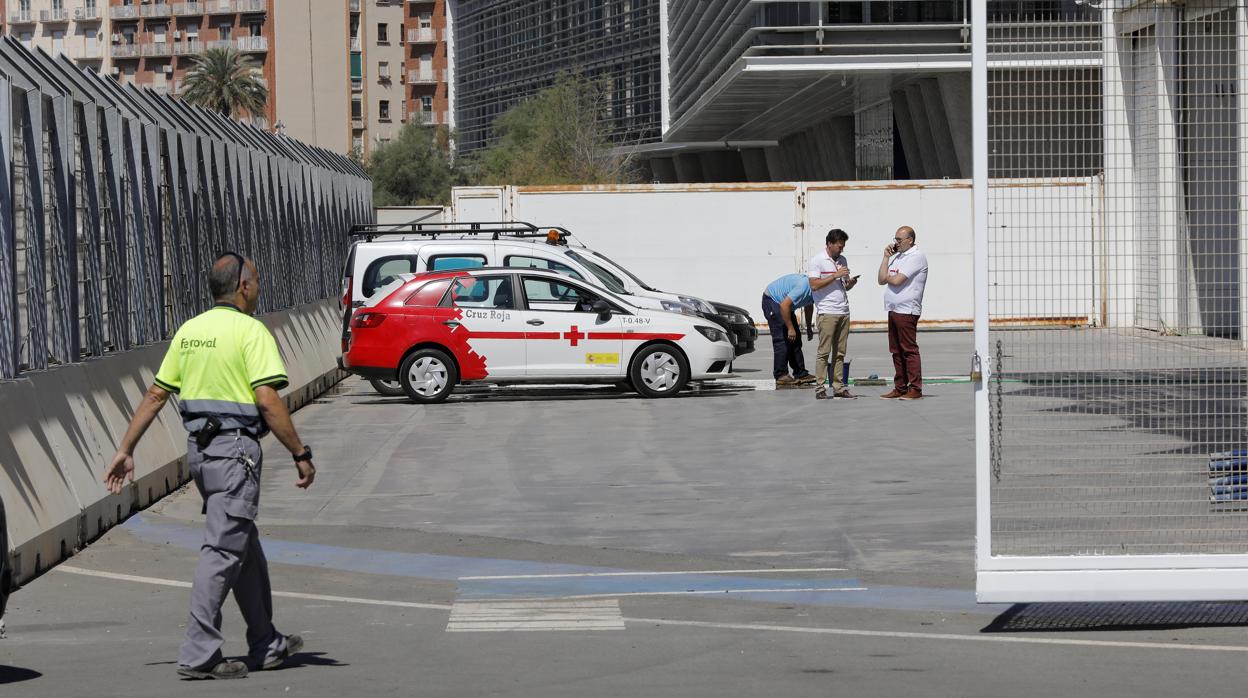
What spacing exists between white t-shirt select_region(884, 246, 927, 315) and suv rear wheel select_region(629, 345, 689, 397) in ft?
8.88

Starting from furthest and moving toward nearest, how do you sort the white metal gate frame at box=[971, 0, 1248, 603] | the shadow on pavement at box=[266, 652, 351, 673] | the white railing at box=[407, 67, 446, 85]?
1. the white railing at box=[407, 67, 446, 85]
2. the white metal gate frame at box=[971, 0, 1248, 603]
3. the shadow on pavement at box=[266, 652, 351, 673]

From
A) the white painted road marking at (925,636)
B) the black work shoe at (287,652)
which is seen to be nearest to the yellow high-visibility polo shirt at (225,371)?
the black work shoe at (287,652)

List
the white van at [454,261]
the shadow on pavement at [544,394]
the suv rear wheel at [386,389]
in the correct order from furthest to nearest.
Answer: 1. the white van at [454,261]
2. the suv rear wheel at [386,389]
3. the shadow on pavement at [544,394]

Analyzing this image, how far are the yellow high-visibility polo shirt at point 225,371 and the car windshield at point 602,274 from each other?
14.8m

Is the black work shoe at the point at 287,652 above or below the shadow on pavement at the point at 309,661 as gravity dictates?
above

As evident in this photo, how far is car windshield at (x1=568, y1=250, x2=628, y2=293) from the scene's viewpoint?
22250 mm

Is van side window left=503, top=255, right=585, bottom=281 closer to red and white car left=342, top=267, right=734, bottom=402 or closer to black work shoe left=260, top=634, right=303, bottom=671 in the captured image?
red and white car left=342, top=267, right=734, bottom=402

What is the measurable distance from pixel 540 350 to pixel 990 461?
39.4 ft

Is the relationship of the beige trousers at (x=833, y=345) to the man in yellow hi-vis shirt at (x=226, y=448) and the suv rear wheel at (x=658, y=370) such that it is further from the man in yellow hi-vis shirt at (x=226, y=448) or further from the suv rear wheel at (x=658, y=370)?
the man in yellow hi-vis shirt at (x=226, y=448)

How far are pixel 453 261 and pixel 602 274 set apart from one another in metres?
1.87

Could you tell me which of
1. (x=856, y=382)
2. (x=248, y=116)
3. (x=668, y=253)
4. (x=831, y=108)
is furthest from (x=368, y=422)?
(x=248, y=116)

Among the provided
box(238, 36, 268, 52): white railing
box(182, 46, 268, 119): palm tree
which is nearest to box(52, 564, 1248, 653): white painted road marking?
box(182, 46, 268, 119): palm tree

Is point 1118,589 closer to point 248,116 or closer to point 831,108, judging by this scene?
point 831,108

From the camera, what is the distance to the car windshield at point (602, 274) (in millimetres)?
22250
